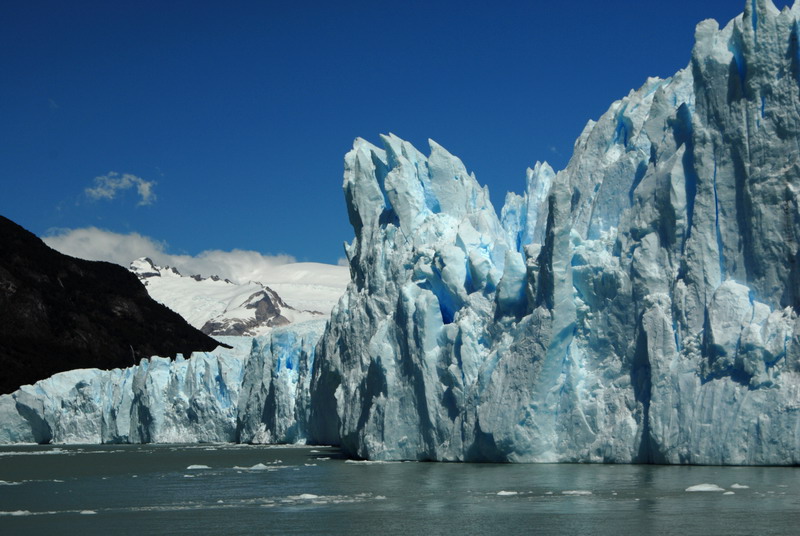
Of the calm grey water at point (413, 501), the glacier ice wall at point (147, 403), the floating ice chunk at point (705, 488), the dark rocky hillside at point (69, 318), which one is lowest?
the calm grey water at point (413, 501)

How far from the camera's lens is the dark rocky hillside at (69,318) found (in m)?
90.5

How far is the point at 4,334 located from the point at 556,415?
3041 inches

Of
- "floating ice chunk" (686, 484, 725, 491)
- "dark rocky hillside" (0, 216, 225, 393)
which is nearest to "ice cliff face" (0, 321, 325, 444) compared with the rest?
"dark rocky hillside" (0, 216, 225, 393)

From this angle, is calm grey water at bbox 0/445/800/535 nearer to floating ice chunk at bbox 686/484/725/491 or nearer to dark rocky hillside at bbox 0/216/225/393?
floating ice chunk at bbox 686/484/725/491

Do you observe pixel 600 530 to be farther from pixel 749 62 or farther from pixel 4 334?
pixel 4 334

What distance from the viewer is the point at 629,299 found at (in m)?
22.8

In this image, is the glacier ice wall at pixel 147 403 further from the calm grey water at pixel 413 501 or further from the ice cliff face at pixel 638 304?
the calm grey water at pixel 413 501

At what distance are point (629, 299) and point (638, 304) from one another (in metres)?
0.38

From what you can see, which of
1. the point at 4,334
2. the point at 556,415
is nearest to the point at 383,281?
the point at 556,415

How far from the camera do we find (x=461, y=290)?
27453 mm

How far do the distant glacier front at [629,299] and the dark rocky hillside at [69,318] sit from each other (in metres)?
60.9

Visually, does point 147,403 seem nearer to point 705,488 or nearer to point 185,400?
point 185,400

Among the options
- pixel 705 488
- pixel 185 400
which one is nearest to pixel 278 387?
pixel 185 400

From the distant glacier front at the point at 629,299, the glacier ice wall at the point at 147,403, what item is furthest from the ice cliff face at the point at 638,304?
the glacier ice wall at the point at 147,403
